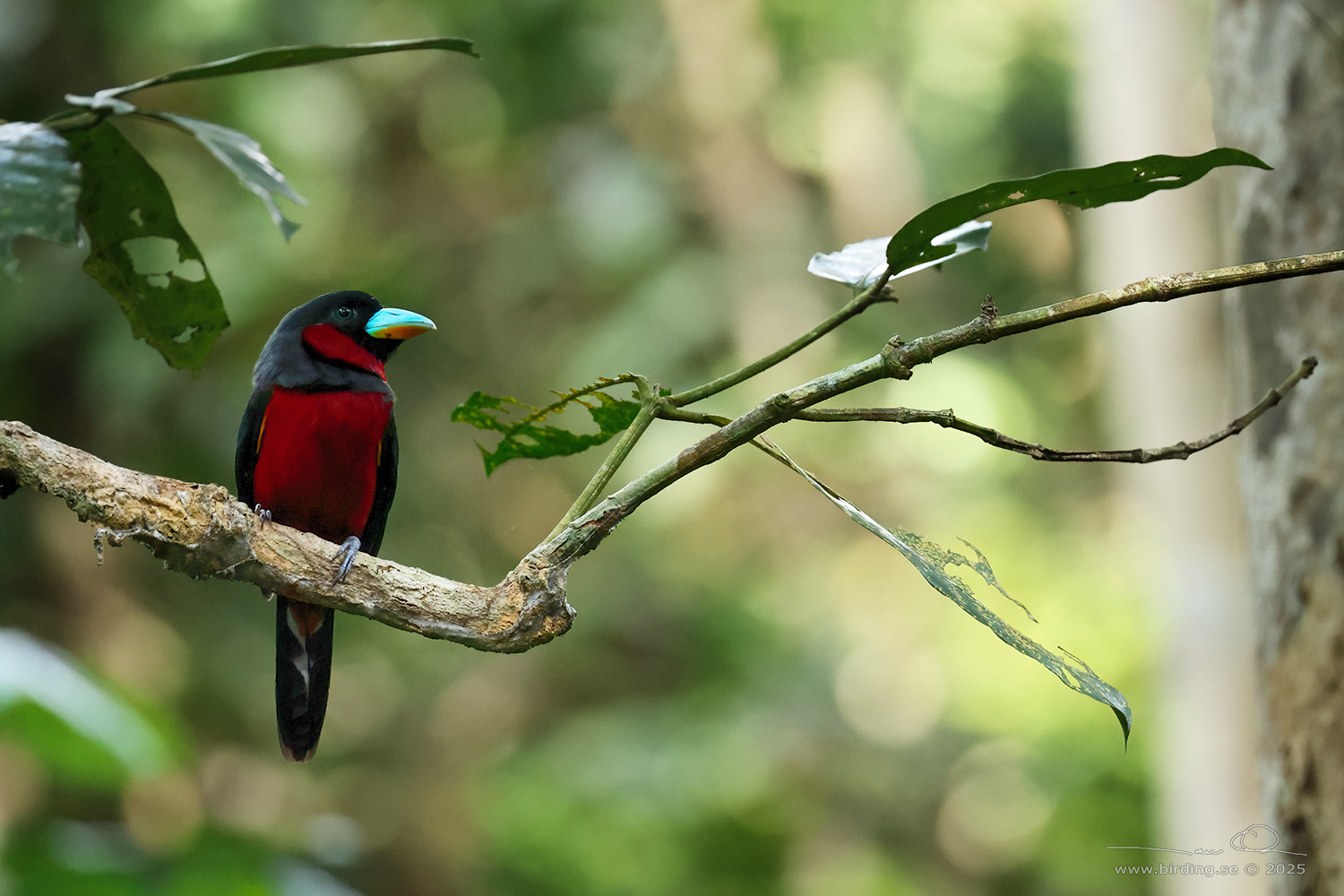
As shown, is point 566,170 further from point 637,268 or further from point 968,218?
point 968,218

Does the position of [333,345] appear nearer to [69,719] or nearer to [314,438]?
[314,438]

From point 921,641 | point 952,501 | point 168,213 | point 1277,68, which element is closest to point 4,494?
point 168,213

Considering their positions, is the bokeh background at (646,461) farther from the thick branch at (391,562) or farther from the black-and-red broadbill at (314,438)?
the thick branch at (391,562)

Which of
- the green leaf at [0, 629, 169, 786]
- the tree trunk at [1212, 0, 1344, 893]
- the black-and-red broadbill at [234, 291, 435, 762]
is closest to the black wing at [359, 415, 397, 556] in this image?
the black-and-red broadbill at [234, 291, 435, 762]

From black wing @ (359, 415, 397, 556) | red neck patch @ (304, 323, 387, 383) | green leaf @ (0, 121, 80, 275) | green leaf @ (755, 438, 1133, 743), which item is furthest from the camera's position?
black wing @ (359, 415, 397, 556)

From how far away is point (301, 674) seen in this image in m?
2.75

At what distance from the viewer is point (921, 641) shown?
29.1ft

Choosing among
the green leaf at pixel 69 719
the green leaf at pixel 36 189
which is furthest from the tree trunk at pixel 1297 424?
the green leaf at pixel 69 719

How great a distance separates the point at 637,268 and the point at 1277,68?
22.8 ft

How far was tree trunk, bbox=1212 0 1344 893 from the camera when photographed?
2.19 m

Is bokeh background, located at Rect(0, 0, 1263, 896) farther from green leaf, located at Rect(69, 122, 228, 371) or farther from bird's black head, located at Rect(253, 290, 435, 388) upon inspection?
green leaf, located at Rect(69, 122, 228, 371)

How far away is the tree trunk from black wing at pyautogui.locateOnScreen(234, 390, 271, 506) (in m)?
2.15

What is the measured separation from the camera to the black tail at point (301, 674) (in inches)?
104

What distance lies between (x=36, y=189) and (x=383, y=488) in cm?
183
